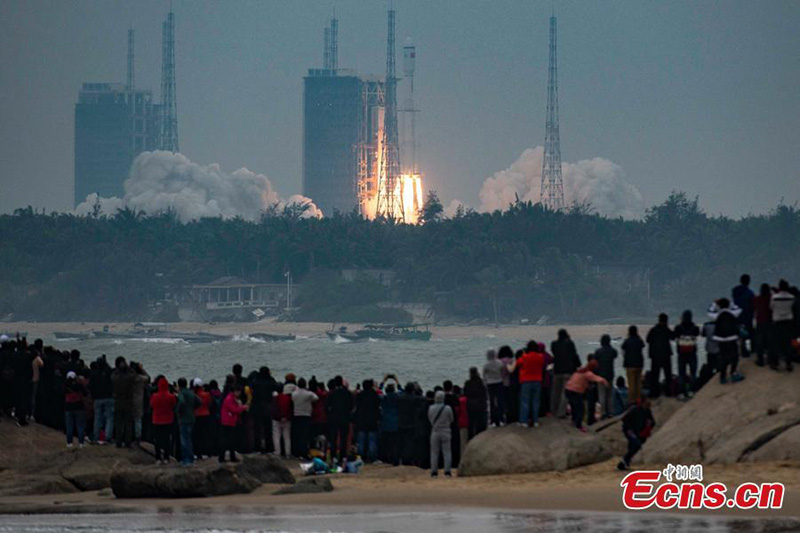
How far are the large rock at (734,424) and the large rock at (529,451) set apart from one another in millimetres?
1243

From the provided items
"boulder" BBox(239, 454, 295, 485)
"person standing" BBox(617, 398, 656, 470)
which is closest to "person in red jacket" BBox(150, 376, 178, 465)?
"boulder" BBox(239, 454, 295, 485)

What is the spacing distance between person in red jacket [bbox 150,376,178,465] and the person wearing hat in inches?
84.6

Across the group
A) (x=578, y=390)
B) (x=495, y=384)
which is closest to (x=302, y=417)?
(x=495, y=384)

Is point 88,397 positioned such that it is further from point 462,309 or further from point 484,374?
point 462,309

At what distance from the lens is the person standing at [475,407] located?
99.7 feet

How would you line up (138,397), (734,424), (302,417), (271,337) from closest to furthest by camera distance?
(734,424)
(138,397)
(302,417)
(271,337)

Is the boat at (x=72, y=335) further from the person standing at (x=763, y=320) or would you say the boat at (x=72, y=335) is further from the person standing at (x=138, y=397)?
the person standing at (x=763, y=320)

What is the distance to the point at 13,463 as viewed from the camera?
1185 inches

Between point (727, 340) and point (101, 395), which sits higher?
point (727, 340)

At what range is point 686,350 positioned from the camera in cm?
2952

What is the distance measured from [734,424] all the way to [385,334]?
6088 inches

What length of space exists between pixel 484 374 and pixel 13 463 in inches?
335

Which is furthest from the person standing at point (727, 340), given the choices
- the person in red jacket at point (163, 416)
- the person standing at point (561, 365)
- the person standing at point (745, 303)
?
the person in red jacket at point (163, 416)

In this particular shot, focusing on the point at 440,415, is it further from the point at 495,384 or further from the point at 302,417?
the point at 302,417
